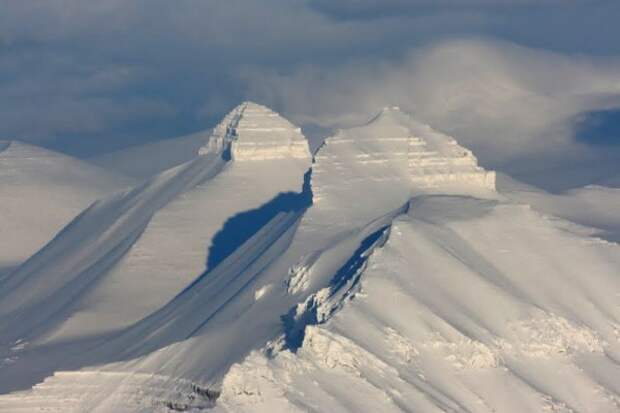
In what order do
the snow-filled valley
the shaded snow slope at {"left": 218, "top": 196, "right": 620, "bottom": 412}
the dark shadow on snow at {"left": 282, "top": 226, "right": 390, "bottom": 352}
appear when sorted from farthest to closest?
1. the dark shadow on snow at {"left": 282, "top": 226, "right": 390, "bottom": 352}
2. the snow-filled valley
3. the shaded snow slope at {"left": 218, "top": 196, "right": 620, "bottom": 412}

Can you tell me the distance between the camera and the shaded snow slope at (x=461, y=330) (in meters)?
135

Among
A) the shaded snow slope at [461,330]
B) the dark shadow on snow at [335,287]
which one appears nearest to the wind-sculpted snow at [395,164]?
the shaded snow slope at [461,330]

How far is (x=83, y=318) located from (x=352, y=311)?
48.5 metres

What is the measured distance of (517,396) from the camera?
142125 mm

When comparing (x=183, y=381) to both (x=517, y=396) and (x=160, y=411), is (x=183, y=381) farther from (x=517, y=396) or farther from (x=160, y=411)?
(x=517, y=396)

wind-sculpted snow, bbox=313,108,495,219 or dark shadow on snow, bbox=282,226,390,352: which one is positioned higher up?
dark shadow on snow, bbox=282,226,390,352

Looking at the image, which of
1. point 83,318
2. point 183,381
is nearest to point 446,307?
point 183,381

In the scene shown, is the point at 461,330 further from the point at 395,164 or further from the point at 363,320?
the point at 395,164

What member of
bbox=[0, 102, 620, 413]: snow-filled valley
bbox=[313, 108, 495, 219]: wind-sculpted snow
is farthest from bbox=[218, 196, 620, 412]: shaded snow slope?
bbox=[313, 108, 495, 219]: wind-sculpted snow

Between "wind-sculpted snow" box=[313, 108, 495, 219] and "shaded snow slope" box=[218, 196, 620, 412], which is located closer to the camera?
"shaded snow slope" box=[218, 196, 620, 412]

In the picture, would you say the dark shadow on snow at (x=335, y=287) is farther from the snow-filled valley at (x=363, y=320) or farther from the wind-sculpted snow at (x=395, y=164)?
the wind-sculpted snow at (x=395, y=164)

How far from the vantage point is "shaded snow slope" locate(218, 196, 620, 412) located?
442 ft

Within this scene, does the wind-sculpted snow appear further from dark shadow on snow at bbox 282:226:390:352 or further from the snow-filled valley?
dark shadow on snow at bbox 282:226:390:352

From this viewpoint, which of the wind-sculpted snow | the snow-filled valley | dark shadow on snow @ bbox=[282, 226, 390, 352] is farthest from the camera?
the wind-sculpted snow
